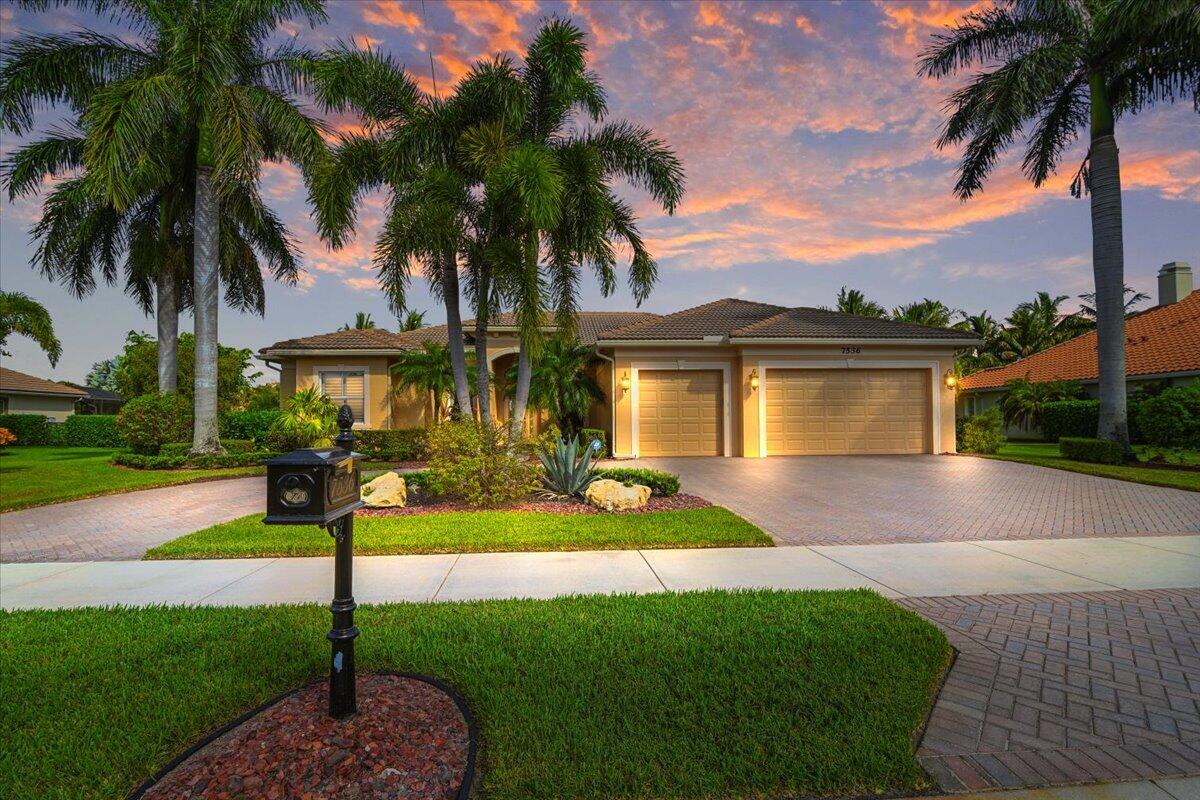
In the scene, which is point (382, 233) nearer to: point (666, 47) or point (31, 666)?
point (666, 47)

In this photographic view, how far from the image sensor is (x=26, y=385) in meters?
→ 31.6

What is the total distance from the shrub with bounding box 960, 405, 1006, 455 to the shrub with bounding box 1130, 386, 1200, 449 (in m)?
3.43

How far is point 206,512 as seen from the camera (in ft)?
28.0

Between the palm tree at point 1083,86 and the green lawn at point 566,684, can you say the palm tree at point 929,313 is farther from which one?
the green lawn at point 566,684

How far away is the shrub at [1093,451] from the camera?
13398 mm

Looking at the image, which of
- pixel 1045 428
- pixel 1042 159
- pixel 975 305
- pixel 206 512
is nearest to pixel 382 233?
pixel 206 512

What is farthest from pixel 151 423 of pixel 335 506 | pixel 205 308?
pixel 335 506

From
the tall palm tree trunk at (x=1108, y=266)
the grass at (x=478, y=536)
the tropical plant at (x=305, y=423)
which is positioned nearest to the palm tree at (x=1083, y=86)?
the tall palm tree trunk at (x=1108, y=266)

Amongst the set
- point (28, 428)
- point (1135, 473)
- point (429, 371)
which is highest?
point (429, 371)

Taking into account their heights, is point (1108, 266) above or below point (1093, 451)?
above

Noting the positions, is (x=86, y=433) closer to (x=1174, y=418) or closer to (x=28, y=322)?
(x=28, y=322)

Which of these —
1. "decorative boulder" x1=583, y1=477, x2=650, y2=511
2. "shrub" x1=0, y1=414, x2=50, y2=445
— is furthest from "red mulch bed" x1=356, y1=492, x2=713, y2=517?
"shrub" x1=0, y1=414, x2=50, y2=445

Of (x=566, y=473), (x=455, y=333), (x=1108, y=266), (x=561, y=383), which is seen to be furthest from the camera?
(x=561, y=383)

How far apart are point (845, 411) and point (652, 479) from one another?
9.48 m
